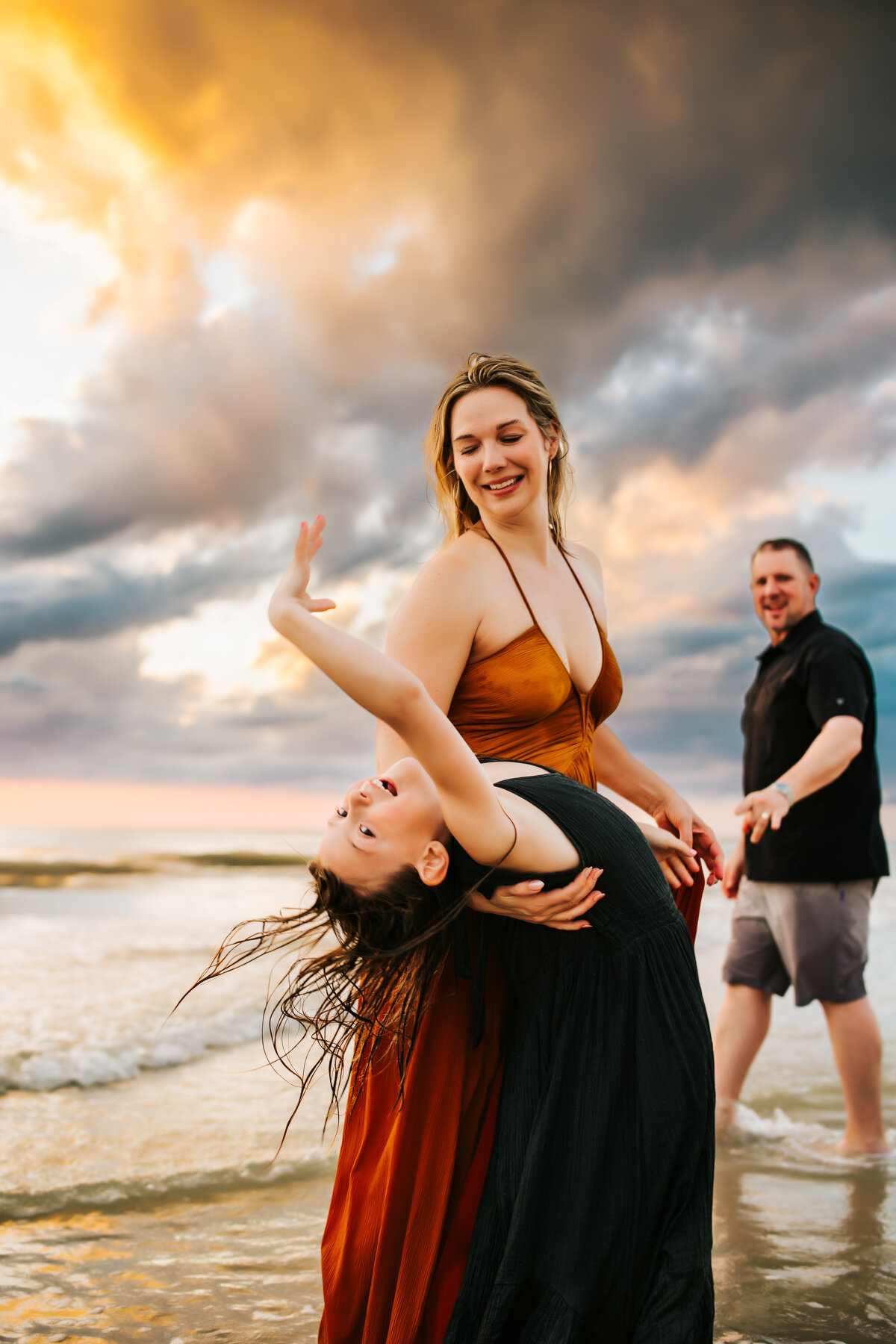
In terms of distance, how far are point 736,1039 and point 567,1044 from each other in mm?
2756

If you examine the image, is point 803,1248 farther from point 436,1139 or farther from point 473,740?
point 473,740

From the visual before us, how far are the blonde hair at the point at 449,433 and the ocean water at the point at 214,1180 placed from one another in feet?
3.66

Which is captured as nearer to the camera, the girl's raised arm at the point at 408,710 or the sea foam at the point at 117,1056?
the girl's raised arm at the point at 408,710

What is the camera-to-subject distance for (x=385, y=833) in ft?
6.06

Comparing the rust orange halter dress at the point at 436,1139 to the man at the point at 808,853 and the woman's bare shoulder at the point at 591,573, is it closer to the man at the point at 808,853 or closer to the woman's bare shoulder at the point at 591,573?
the woman's bare shoulder at the point at 591,573

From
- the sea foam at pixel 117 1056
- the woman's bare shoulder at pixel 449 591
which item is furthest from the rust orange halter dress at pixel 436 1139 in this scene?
the sea foam at pixel 117 1056

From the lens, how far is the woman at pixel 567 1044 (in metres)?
1.81

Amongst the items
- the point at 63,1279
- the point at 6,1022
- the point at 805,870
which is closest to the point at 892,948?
the point at 805,870

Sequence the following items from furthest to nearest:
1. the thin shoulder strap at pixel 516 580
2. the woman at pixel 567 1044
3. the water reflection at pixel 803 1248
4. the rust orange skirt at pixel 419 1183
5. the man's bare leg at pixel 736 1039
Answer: the man's bare leg at pixel 736 1039
the water reflection at pixel 803 1248
the thin shoulder strap at pixel 516 580
the rust orange skirt at pixel 419 1183
the woman at pixel 567 1044

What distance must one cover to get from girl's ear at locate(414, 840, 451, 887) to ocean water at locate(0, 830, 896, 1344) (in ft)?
1.05

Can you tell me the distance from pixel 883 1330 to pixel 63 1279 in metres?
2.44

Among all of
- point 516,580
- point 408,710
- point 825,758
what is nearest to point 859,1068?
point 825,758

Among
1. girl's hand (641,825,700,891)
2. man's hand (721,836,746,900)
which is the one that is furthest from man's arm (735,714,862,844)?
girl's hand (641,825,700,891)

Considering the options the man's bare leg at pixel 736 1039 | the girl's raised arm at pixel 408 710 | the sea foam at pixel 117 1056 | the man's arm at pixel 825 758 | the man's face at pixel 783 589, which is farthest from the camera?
the sea foam at pixel 117 1056
